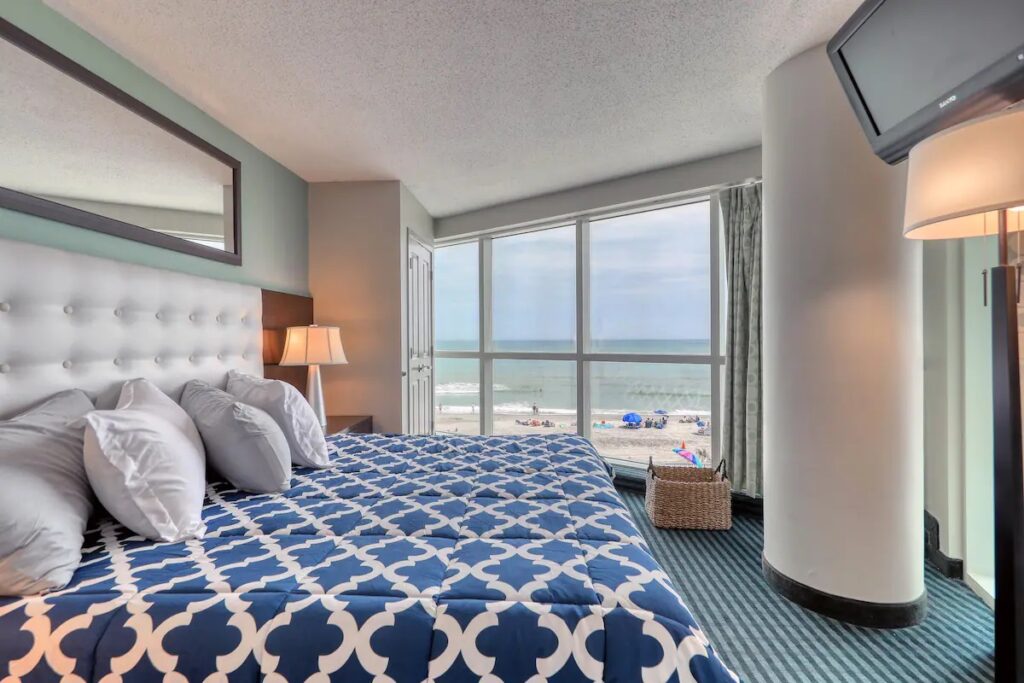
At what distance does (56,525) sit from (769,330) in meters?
2.67

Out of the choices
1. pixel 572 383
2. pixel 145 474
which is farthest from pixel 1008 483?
pixel 572 383

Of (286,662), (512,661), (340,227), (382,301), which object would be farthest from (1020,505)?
(340,227)

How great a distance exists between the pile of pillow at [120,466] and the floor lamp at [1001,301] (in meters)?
2.21

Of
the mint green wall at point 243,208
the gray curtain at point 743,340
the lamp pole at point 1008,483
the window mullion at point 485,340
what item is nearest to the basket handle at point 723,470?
the gray curtain at point 743,340

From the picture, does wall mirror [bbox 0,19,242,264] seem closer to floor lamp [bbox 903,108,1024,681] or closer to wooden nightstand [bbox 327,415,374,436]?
wooden nightstand [bbox 327,415,374,436]

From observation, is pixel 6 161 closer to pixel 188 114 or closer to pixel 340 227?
pixel 188 114

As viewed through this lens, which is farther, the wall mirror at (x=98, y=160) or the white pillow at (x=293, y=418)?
the white pillow at (x=293, y=418)

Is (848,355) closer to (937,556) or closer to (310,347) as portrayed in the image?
(937,556)

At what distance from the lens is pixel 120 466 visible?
1.28 metres

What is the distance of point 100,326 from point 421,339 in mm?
2411

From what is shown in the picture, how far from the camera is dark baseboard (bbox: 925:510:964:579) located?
2.21 metres

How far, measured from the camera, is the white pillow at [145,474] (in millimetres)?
1272

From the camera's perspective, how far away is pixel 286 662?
0.92 m

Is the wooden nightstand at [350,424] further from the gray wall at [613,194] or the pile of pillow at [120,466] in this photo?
the gray wall at [613,194]
